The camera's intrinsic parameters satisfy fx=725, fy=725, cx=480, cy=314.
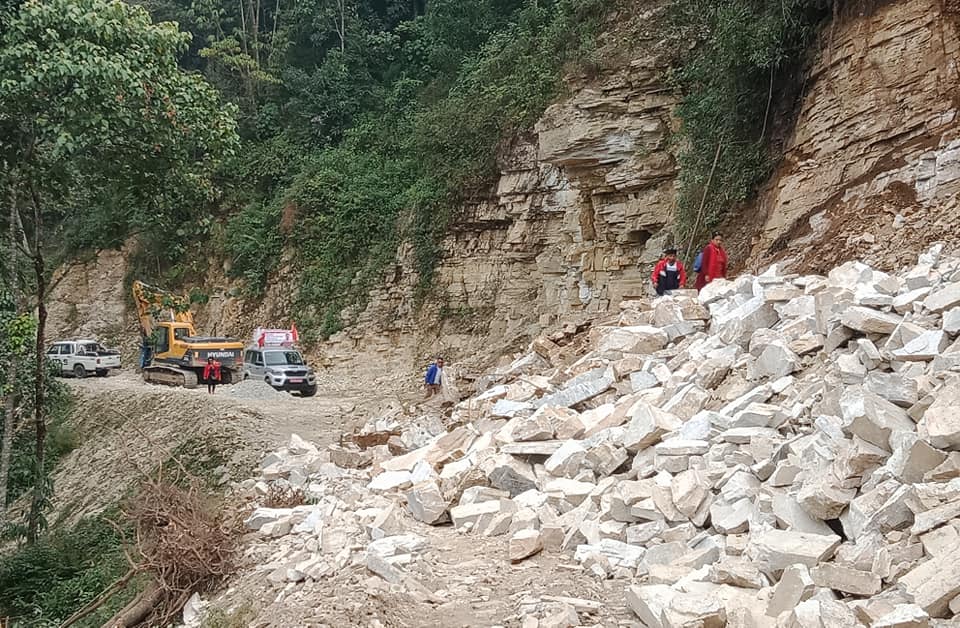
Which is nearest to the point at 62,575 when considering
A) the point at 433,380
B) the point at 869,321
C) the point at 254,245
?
the point at 433,380

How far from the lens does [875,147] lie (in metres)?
9.88

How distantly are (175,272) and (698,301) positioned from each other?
23359mm

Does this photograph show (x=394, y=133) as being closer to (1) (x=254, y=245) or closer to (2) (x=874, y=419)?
(1) (x=254, y=245)

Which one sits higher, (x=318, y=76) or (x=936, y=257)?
(x=318, y=76)

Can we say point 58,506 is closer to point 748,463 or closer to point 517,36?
point 748,463

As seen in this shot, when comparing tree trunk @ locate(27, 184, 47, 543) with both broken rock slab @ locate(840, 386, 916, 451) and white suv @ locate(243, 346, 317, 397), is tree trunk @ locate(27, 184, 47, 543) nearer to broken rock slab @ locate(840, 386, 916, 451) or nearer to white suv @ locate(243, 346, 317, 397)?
white suv @ locate(243, 346, 317, 397)

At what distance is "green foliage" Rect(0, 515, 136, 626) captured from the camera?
8.41m

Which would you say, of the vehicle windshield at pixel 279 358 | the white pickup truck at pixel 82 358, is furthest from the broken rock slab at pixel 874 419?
the white pickup truck at pixel 82 358

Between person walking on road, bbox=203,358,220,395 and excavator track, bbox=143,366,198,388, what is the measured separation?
343 mm

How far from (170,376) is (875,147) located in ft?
54.1

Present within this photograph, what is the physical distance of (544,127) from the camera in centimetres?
1584

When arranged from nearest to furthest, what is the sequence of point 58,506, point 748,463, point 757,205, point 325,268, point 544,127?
point 748,463
point 757,205
point 58,506
point 544,127
point 325,268

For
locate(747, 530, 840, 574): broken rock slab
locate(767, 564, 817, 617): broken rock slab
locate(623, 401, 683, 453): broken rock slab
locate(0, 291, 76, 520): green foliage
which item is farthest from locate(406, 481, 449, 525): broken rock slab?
locate(0, 291, 76, 520): green foliage

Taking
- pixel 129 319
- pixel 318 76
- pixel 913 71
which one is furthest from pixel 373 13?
pixel 913 71
